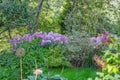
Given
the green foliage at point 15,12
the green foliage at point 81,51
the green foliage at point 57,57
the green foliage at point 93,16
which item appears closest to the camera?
the green foliage at point 15,12

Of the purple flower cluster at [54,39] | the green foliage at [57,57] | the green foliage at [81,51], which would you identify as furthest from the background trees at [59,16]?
the green foliage at [57,57]

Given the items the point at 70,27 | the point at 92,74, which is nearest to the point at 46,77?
the point at 92,74

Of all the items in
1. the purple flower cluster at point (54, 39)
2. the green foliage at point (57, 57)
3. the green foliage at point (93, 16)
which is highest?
the green foliage at point (93, 16)

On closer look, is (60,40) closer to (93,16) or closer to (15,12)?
(15,12)

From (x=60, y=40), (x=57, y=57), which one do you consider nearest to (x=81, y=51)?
(x=57, y=57)

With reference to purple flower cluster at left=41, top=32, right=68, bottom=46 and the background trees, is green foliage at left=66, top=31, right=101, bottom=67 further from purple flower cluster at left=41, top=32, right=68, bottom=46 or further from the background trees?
the background trees

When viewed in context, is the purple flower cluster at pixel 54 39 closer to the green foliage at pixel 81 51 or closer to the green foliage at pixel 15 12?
the green foliage at pixel 81 51

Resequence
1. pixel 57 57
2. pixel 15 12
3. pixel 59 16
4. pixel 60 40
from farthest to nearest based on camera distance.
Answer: pixel 59 16 < pixel 60 40 < pixel 57 57 < pixel 15 12

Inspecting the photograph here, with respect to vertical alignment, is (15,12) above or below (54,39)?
above

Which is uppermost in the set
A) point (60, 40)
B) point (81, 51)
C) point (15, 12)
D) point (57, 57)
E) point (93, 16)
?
point (15, 12)

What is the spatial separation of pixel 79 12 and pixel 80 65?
9.67 feet

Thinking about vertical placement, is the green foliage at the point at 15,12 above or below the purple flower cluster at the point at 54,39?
above

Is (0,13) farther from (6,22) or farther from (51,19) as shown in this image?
(51,19)

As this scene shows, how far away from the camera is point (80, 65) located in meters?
8.58
